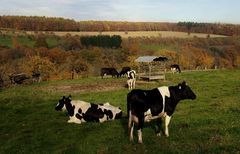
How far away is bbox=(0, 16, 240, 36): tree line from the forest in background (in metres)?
0.50

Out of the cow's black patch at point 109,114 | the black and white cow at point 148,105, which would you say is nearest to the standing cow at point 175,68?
the cow's black patch at point 109,114

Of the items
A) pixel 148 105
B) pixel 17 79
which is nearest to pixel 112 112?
pixel 148 105

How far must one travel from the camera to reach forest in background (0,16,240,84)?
78.1m

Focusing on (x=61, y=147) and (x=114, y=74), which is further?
(x=114, y=74)

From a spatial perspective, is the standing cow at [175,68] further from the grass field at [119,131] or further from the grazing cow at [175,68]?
the grass field at [119,131]

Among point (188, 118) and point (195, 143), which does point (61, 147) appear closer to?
point (195, 143)

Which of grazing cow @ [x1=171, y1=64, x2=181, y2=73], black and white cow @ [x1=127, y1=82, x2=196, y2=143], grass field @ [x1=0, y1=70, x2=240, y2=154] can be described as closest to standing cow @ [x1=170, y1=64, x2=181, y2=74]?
grazing cow @ [x1=171, y1=64, x2=181, y2=73]

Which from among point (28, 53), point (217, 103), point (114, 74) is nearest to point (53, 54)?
point (28, 53)

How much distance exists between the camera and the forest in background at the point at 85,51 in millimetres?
78062

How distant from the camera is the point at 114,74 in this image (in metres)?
50.7

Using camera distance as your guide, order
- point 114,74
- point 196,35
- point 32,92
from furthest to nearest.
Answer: point 196,35, point 114,74, point 32,92

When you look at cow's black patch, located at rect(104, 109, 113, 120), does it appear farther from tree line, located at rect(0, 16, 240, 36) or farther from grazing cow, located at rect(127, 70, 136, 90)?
tree line, located at rect(0, 16, 240, 36)

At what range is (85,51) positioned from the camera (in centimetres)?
11256

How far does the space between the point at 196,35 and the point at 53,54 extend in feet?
290
